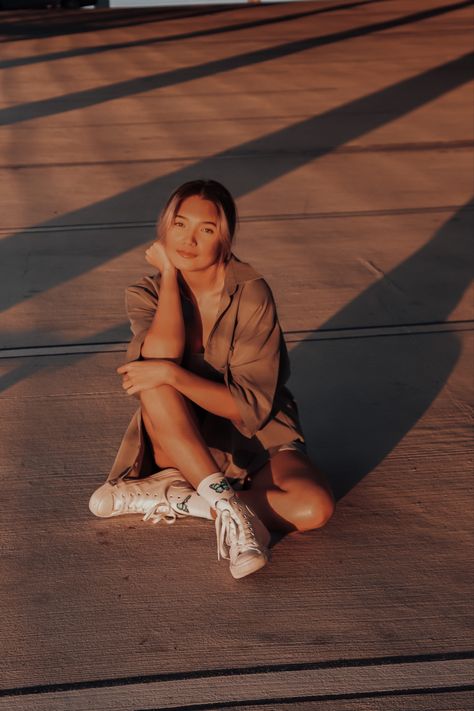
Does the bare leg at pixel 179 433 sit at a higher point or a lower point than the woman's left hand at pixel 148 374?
lower

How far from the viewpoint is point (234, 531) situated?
3203mm

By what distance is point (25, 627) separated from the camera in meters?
2.94

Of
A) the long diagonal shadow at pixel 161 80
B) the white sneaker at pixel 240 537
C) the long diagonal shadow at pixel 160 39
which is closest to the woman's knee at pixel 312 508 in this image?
the white sneaker at pixel 240 537

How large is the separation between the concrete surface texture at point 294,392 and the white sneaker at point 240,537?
0.07 metres

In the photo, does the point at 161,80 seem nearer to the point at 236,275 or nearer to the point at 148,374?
the point at 236,275

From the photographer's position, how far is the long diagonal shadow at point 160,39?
632 inches

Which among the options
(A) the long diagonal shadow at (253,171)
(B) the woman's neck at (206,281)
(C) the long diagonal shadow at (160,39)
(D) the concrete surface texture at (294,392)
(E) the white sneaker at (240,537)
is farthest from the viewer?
(C) the long diagonal shadow at (160,39)

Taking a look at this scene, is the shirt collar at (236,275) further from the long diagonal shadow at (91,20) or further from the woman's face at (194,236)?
the long diagonal shadow at (91,20)

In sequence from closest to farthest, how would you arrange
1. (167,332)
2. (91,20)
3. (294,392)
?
(167,332) → (294,392) → (91,20)

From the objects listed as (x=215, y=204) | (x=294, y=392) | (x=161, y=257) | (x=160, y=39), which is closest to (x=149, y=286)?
(x=161, y=257)

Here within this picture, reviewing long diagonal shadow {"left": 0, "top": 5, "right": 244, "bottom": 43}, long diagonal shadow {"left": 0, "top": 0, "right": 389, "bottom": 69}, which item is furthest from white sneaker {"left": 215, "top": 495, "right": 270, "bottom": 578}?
long diagonal shadow {"left": 0, "top": 5, "right": 244, "bottom": 43}

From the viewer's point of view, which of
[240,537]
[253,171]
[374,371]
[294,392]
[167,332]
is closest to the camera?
[240,537]

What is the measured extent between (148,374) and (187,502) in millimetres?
429

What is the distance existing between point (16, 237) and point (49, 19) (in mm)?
18258
